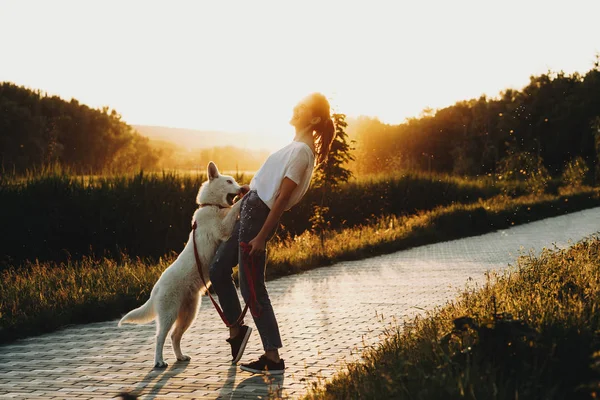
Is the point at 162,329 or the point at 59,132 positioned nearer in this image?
the point at 162,329

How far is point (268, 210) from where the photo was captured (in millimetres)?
6277

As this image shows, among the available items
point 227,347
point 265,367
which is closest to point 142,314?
point 227,347

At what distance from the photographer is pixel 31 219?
17641 millimetres

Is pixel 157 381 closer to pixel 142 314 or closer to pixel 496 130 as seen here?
pixel 142 314

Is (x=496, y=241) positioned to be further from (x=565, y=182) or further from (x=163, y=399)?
(x=565, y=182)

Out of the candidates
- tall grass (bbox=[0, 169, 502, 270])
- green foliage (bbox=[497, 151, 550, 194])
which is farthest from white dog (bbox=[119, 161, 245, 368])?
green foliage (bbox=[497, 151, 550, 194])

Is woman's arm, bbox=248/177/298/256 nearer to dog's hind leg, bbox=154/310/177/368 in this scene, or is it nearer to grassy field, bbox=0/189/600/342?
dog's hind leg, bbox=154/310/177/368

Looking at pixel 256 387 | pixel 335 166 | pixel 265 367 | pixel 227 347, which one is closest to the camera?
pixel 256 387

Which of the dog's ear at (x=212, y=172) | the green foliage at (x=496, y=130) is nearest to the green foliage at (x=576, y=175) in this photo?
the green foliage at (x=496, y=130)

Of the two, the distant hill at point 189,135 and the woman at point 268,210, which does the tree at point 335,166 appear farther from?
the distant hill at point 189,135

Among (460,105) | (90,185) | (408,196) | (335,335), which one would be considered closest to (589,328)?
(335,335)

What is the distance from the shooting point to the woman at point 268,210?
600cm

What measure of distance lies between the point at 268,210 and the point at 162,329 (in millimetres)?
1471

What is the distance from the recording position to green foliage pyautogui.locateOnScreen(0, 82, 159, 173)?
177ft
